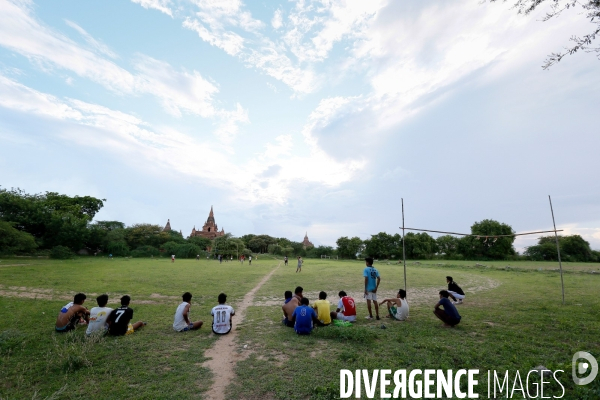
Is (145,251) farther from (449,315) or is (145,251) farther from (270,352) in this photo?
(449,315)

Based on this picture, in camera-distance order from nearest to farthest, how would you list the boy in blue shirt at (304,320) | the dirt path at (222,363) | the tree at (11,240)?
the dirt path at (222,363) → the boy in blue shirt at (304,320) → the tree at (11,240)

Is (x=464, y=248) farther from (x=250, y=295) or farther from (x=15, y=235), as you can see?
(x=15, y=235)

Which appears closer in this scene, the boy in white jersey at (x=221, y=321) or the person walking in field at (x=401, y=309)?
the boy in white jersey at (x=221, y=321)

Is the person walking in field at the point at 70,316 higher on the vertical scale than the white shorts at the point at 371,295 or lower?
lower

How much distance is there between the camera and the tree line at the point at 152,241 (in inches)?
1738

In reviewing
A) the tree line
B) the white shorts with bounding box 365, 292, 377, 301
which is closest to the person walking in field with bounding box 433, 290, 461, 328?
the white shorts with bounding box 365, 292, 377, 301

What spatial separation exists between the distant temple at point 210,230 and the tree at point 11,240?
6293cm

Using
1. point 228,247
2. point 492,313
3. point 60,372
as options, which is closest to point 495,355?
point 492,313

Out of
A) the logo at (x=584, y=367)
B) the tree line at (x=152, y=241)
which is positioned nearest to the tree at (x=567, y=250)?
the tree line at (x=152, y=241)

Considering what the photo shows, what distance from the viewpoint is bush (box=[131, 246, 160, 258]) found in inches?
2442

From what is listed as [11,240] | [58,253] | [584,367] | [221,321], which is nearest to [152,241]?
[58,253]

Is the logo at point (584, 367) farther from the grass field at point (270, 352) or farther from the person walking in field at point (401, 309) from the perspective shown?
the person walking in field at point (401, 309)

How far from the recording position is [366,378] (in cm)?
502

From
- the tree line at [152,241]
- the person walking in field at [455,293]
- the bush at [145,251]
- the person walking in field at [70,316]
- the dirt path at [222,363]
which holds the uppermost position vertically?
the tree line at [152,241]
